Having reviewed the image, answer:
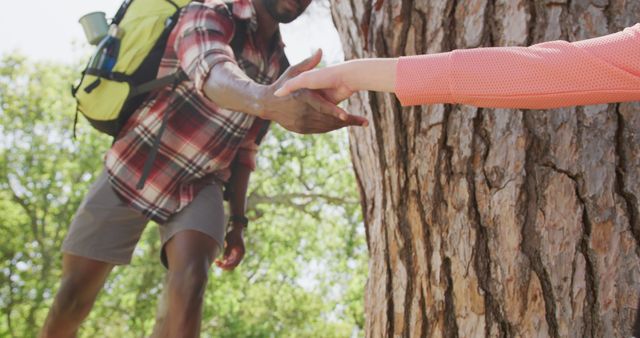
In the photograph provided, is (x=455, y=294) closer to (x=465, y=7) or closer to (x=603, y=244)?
(x=603, y=244)

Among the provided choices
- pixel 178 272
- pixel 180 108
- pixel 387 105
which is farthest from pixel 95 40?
pixel 387 105

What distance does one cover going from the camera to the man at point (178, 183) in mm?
2945

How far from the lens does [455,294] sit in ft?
6.24

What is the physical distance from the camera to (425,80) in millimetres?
1385

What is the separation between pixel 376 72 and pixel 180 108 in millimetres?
1865

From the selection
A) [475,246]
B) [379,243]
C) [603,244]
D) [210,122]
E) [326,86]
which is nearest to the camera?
[326,86]

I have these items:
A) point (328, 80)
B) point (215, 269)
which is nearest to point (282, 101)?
point (328, 80)

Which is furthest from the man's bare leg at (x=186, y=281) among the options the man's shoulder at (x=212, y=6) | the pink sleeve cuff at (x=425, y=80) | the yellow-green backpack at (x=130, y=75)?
the pink sleeve cuff at (x=425, y=80)

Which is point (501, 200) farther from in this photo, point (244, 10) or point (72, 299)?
point (72, 299)

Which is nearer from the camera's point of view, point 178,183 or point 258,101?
point 258,101

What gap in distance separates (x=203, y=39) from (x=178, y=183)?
759mm

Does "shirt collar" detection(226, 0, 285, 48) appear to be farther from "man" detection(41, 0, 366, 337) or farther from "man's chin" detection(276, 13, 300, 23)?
"man's chin" detection(276, 13, 300, 23)

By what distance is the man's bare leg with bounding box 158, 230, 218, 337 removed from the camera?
284cm

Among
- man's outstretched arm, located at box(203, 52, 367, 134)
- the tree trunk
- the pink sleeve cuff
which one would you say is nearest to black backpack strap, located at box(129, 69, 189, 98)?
man's outstretched arm, located at box(203, 52, 367, 134)
